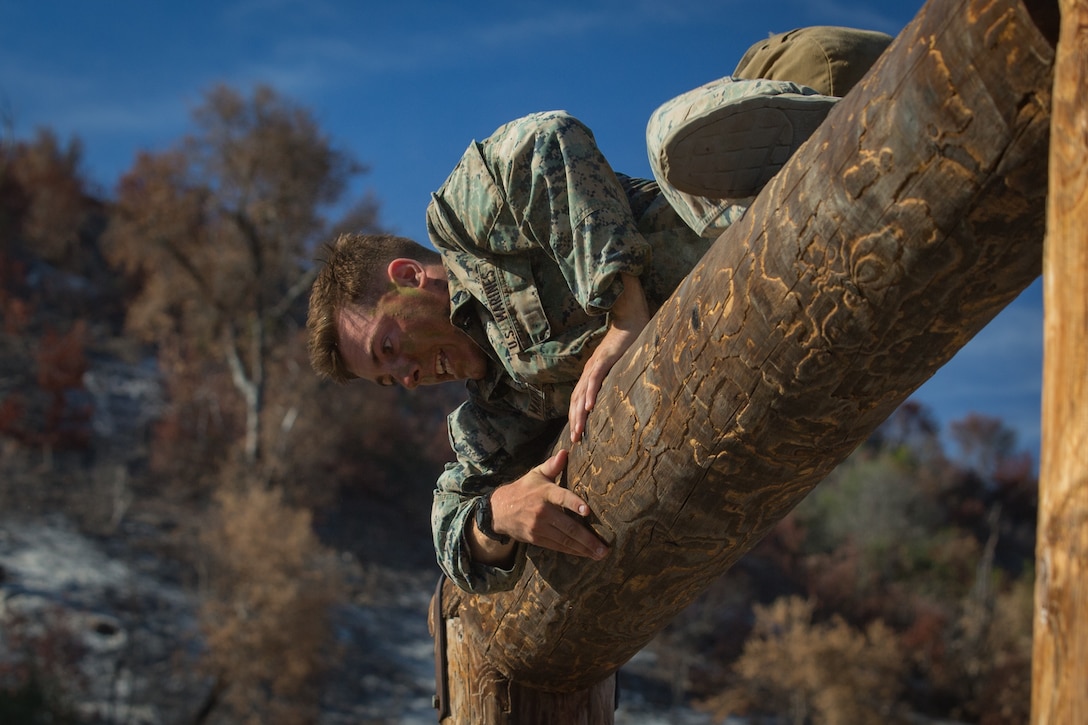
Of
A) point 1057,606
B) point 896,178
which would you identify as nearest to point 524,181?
point 896,178

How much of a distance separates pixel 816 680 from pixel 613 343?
1852 centimetres

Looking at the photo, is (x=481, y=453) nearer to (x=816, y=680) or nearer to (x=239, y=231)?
(x=816, y=680)

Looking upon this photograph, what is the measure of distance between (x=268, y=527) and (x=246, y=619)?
208 cm

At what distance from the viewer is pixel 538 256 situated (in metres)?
2.70

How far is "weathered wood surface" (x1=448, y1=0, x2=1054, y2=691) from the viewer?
136 cm

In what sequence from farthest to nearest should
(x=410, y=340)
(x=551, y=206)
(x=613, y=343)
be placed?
(x=410, y=340) → (x=551, y=206) → (x=613, y=343)

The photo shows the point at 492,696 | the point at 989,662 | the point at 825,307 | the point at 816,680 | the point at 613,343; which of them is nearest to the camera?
the point at 825,307

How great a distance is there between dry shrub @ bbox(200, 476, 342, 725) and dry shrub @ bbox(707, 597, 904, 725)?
6819 millimetres

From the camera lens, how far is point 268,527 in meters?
18.4

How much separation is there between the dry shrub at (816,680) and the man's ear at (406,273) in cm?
1780

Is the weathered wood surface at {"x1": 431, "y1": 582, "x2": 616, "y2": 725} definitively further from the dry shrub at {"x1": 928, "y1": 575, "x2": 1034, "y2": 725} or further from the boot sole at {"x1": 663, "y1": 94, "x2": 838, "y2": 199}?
the dry shrub at {"x1": 928, "y1": 575, "x2": 1034, "y2": 725}

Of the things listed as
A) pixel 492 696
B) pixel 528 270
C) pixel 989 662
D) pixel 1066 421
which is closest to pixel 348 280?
pixel 528 270

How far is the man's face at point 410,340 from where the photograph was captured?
2869mm

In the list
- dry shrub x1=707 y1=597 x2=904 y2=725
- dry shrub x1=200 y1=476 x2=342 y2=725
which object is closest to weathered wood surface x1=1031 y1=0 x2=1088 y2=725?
dry shrub x1=200 y1=476 x2=342 y2=725
